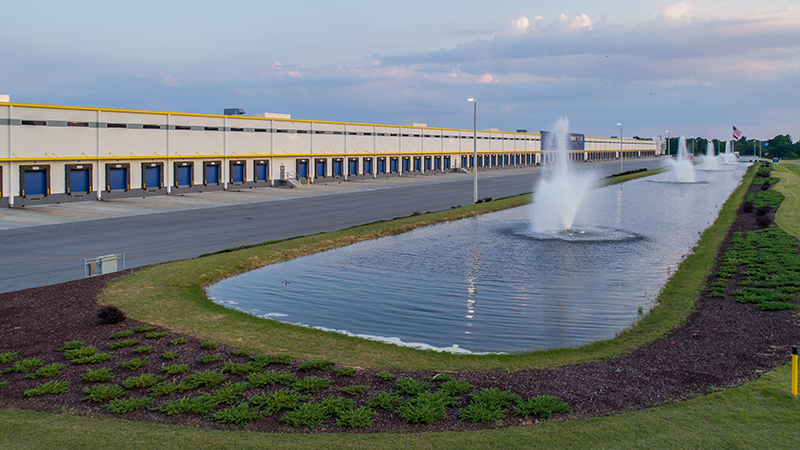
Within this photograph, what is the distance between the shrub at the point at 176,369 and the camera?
11078 millimetres

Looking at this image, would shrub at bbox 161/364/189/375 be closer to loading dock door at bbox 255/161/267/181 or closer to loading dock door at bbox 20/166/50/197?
loading dock door at bbox 20/166/50/197

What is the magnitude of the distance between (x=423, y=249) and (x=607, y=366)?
15221 mm

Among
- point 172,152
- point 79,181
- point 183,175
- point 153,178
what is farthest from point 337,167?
point 79,181

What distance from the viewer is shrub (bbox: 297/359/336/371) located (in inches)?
445

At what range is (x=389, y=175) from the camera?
83.2m

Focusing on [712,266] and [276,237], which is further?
[276,237]

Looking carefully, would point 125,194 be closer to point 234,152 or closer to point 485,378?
point 234,152

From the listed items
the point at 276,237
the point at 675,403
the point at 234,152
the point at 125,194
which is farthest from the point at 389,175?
the point at 675,403

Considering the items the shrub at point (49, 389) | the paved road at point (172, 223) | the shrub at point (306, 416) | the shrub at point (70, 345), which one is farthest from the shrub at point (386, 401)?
the paved road at point (172, 223)

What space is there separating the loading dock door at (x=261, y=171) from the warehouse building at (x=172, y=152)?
0.10 meters

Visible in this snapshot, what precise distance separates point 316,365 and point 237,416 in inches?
95.8

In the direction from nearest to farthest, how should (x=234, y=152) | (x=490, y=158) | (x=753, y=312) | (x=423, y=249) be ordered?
(x=753, y=312) < (x=423, y=249) < (x=234, y=152) < (x=490, y=158)

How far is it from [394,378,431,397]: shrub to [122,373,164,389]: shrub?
4288 millimetres

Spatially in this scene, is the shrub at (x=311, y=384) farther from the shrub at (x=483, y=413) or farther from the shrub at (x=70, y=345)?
the shrub at (x=70, y=345)
